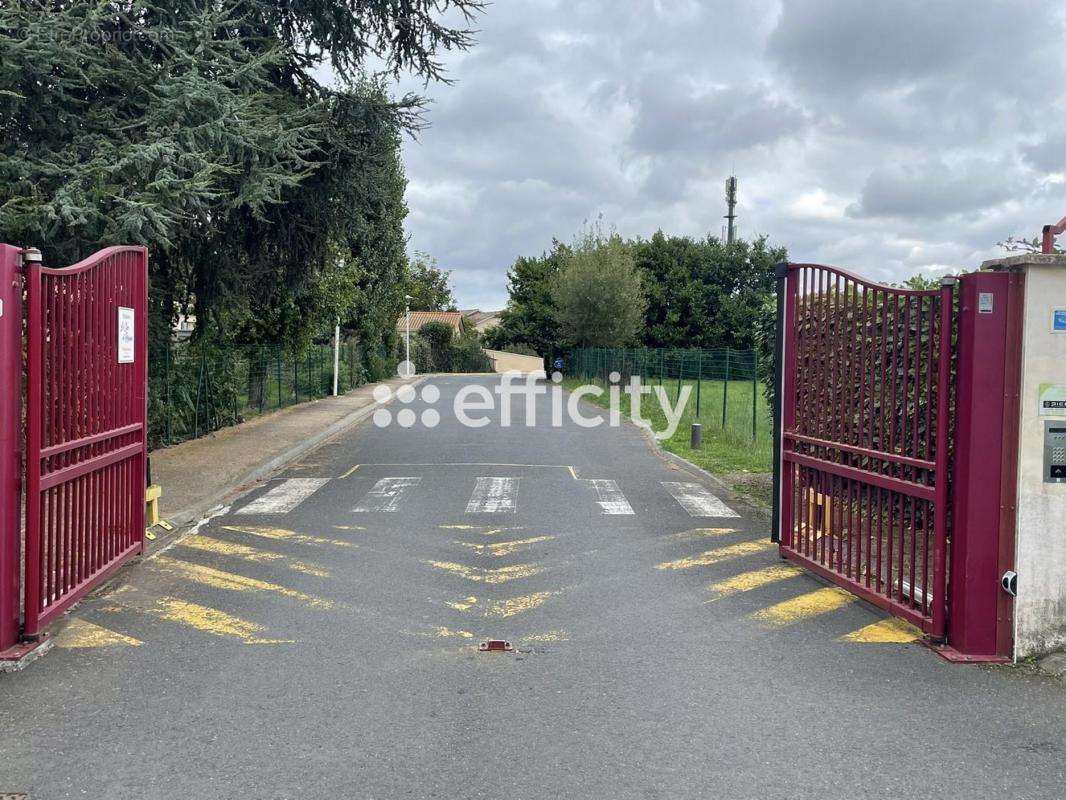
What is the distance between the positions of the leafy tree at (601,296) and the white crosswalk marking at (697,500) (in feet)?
116

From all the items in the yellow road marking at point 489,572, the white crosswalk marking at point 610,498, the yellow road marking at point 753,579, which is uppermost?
the white crosswalk marking at point 610,498

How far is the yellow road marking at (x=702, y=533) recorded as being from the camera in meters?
9.70

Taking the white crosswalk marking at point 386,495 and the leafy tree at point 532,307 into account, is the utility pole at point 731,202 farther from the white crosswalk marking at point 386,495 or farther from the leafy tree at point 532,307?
the white crosswalk marking at point 386,495

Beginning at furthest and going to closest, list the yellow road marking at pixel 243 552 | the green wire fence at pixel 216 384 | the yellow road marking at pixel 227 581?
1. the green wire fence at pixel 216 384
2. the yellow road marking at pixel 243 552
3. the yellow road marking at pixel 227 581

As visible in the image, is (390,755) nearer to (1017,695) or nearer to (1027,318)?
(1017,695)

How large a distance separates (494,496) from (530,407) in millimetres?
18389

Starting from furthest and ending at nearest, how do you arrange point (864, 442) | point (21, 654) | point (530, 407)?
point (530, 407), point (864, 442), point (21, 654)

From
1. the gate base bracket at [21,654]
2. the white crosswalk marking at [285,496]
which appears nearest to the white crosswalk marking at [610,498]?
the white crosswalk marking at [285,496]

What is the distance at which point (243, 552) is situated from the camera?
8898 mm

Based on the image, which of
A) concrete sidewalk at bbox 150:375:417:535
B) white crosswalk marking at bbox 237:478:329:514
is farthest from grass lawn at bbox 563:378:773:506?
concrete sidewalk at bbox 150:375:417:535

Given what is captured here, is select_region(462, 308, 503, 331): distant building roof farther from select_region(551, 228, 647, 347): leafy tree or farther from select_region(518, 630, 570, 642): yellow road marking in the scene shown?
select_region(518, 630, 570, 642): yellow road marking

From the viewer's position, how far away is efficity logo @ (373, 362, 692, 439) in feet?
79.8

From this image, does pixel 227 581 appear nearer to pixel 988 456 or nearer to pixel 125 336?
pixel 125 336

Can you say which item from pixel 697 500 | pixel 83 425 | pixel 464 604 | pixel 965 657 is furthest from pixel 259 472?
pixel 965 657
